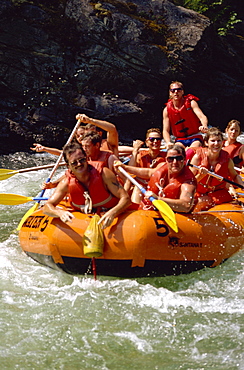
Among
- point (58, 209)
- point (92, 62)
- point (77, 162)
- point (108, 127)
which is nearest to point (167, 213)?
point (77, 162)

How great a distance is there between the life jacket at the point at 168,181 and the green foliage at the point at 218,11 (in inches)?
457

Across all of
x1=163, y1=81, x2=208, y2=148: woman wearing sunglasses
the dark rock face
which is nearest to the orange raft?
x1=163, y1=81, x2=208, y2=148: woman wearing sunglasses

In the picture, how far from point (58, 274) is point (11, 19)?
32.3 feet

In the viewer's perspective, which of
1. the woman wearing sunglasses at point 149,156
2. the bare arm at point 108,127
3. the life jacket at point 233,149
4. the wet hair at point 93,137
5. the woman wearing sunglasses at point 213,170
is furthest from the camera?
the life jacket at point 233,149

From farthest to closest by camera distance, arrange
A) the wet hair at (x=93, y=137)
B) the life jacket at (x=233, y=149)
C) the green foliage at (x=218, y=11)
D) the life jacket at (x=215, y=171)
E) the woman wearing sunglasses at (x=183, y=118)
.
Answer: the green foliage at (x=218, y=11), the woman wearing sunglasses at (x=183, y=118), the life jacket at (x=233, y=149), the life jacket at (x=215, y=171), the wet hair at (x=93, y=137)

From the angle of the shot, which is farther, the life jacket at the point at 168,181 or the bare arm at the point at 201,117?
the bare arm at the point at 201,117

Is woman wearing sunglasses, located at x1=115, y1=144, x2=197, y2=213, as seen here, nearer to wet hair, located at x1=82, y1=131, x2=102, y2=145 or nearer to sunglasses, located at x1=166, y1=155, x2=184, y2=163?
sunglasses, located at x1=166, y1=155, x2=184, y2=163

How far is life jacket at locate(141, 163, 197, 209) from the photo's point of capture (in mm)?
4562

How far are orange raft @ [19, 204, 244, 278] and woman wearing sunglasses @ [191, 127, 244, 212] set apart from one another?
2.27 feet

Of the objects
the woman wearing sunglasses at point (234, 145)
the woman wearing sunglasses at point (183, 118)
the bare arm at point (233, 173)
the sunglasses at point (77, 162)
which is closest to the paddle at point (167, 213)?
the sunglasses at point (77, 162)

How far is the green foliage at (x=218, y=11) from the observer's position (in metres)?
15.2

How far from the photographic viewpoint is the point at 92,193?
4.49 meters

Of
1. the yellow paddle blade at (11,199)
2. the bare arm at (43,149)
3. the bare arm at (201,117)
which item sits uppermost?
the bare arm at (201,117)

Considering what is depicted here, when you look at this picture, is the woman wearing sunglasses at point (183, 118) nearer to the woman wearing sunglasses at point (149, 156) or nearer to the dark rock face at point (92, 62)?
the woman wearing sunglasses at point (149, 156)
